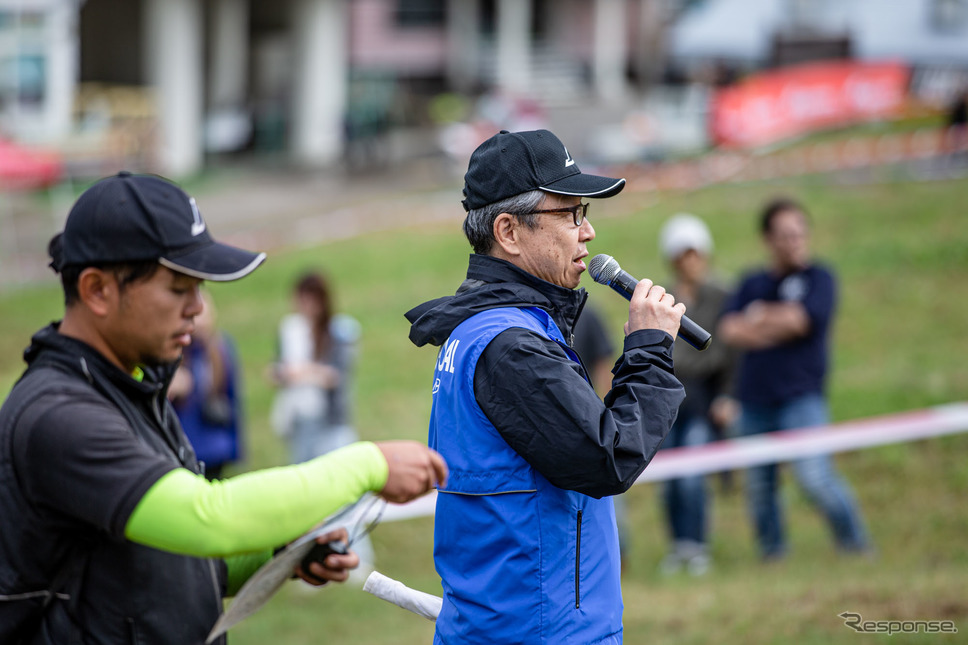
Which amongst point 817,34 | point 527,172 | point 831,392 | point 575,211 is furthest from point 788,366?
point 817,34

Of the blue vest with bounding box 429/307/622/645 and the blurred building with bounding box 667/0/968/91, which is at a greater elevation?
the blurred building with bounding box 667/0/968/91

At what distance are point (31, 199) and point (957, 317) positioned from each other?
17401 mm

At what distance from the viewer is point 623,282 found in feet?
9.83

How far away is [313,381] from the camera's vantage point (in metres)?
7.37

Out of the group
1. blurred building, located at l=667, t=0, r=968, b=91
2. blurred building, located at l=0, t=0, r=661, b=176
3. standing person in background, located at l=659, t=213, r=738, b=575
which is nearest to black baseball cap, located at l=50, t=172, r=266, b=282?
standing person in background, located at l=659, t=213, r=738, b=575

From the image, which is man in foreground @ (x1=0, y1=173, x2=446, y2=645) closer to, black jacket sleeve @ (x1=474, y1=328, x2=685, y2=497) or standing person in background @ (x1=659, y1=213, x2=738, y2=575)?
black jacket sleeve @ (x1=474, y1=328, x2=685, y2=497)

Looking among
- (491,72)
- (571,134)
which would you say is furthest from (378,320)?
(491,72)

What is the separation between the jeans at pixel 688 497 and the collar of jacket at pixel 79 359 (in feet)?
16.8

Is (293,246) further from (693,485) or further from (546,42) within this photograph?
(546,42)

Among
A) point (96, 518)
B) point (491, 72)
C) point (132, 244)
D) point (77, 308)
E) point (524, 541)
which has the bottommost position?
point (524, 541)

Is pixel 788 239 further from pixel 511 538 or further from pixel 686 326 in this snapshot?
pixel 511 538

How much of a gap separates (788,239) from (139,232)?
16.9ft

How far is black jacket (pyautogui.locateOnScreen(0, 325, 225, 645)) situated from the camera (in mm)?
2215

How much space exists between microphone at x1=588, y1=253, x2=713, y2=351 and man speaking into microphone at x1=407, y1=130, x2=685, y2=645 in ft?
0.49
